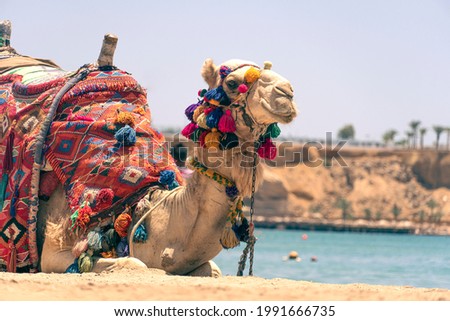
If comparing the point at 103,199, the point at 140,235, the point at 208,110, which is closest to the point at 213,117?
the point at 208,110

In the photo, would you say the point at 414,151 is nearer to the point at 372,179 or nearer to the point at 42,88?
the point at 372,179

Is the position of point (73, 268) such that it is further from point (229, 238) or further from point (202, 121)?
point (202, 121)

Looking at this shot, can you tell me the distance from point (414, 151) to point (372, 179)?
18.8 ft

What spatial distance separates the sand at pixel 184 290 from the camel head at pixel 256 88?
145cm

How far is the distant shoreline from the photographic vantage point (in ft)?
316

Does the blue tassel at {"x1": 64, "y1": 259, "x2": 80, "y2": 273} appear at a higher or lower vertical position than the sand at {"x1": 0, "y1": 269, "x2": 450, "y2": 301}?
lower

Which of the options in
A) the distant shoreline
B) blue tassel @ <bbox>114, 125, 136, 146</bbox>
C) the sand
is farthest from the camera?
the distant shoreline

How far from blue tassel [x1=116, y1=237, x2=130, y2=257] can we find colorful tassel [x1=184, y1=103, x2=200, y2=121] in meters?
1.30

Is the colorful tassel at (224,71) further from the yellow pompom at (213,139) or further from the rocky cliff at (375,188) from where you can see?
the rocky cliff at (375,188)

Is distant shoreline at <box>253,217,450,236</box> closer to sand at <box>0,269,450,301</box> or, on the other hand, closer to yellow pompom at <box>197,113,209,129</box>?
yellow pompom at <box>197,113,209,129</box>

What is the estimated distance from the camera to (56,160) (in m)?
9.78

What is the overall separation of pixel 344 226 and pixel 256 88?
91860 millimetres

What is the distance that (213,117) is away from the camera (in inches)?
341

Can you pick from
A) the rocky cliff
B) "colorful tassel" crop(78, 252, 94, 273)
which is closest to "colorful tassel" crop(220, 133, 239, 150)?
"colorful tassel" crop(78, 252, 94, 273)
